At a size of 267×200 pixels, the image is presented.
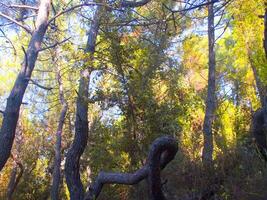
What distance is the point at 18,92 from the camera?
27.5 feet

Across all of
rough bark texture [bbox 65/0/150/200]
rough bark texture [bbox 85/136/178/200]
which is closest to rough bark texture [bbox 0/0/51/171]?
rough bark texture [bbox 65/0/150/200]

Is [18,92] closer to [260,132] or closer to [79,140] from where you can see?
[79,140]

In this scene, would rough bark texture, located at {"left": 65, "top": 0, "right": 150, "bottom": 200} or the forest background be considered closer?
the forest background

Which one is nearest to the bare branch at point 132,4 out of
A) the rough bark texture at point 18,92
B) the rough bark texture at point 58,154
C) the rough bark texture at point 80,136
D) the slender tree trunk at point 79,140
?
the rough bark texture at point 80,136

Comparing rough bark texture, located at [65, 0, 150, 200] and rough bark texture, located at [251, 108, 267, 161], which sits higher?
rough bark texture, located at [65, 0, 150, 200]

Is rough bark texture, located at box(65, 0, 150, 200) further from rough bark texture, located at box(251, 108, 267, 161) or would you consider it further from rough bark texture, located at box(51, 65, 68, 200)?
rough bark texture, located at box(251, 108, 267, 161)

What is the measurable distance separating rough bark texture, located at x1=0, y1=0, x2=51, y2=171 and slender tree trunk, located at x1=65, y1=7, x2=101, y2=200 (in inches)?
59.6

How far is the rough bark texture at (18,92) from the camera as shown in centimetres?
791

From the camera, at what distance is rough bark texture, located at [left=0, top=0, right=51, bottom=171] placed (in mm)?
7906

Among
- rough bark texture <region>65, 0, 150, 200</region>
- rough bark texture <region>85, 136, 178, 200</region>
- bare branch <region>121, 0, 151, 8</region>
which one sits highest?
bare branch <region>121, 0, 151, 8</region>

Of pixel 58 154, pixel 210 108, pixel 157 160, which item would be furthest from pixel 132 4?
pixel 58 154

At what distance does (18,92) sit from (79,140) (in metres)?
2.45

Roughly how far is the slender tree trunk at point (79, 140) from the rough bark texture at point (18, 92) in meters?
1.51

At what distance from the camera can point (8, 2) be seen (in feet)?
35.8
